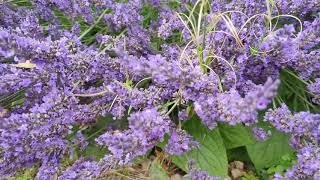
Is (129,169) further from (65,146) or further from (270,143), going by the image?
(270,143)

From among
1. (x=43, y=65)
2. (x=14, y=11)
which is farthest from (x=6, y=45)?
(x=14, y=11)

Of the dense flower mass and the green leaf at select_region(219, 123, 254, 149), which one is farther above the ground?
the dense flower mass

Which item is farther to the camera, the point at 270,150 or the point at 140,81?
the point at 270,150

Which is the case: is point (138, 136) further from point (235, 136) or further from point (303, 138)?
point (235, 136)

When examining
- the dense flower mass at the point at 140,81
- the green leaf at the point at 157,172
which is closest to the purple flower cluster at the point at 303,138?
the dense flower mass at the point at 140,81

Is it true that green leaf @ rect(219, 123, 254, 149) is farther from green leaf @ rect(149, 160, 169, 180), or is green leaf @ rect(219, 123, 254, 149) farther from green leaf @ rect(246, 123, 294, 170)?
green leaf @ rect(149, 160, 169, 180)

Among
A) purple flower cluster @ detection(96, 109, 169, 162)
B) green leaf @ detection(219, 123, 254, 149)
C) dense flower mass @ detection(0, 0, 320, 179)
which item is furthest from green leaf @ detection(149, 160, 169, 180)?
purple flower cluster @ detection(96, 109, 169, 162)

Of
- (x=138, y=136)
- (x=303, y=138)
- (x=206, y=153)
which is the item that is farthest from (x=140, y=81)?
(x=303, y=138)
